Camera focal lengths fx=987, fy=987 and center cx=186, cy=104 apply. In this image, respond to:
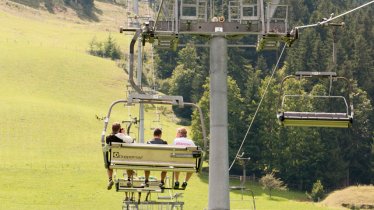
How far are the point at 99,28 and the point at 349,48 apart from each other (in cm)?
6730

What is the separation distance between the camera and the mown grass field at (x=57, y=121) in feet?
240

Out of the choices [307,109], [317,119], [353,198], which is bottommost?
[353,198]

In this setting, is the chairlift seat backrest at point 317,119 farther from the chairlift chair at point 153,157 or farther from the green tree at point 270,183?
the green tree at point 270,183

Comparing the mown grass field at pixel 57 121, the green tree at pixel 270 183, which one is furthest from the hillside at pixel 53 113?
the green tree at pixel 270 183

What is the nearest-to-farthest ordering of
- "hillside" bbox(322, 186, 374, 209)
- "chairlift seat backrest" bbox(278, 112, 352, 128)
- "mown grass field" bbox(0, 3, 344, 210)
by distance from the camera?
"chairlift seat backrest" bbox(278, 112, 352, 128) → "mown grass field" bbox(0, 3, 344, 210) → "hillside" bbox(322, 186, 374, 209)

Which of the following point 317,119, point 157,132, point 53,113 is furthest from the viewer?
point 53,113

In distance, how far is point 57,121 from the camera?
334 feet

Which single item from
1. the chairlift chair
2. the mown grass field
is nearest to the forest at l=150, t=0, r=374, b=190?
the mown grass field

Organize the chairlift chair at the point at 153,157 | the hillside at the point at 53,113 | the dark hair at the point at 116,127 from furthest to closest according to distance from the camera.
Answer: the hillside at the point at 53,113 < the dark hair at the point at 116,127 < the chairlift chair at the point at 153,157

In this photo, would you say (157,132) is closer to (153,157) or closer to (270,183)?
(153,157)

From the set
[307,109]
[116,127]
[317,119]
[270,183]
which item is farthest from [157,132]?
[307,109]

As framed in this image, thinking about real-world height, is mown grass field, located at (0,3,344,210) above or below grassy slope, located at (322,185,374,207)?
above

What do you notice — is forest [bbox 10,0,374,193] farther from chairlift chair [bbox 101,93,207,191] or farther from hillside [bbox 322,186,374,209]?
chairlift chair [bbox 101,93,207,191]

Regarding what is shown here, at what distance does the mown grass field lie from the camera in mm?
73188
